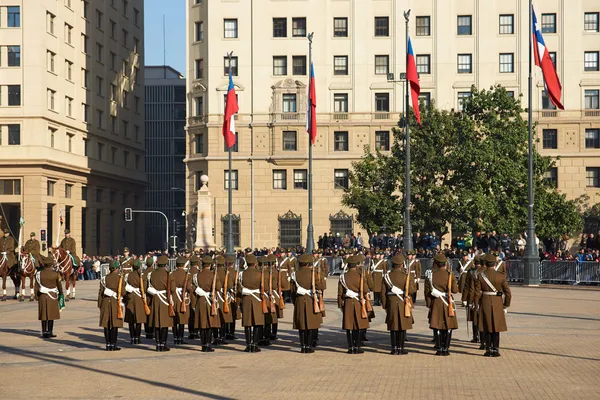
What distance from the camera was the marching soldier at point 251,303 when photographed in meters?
18.2

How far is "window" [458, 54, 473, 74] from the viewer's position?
6738 centimetres

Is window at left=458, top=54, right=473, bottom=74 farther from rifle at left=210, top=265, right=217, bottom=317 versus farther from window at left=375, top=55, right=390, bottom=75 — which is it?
rifle at left=210, top=265, right=217, bottom=317

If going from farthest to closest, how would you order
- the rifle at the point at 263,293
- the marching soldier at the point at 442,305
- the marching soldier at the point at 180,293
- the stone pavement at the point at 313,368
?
1. the marching soldier at the point at 180,293
2. the rifle at the point at 263,293
3. the marching soldier at the point at 442,305
4. the stone pavement at the point at 313,368

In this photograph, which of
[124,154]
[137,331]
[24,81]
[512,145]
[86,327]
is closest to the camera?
[137,331]

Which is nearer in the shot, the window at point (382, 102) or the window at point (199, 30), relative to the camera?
the window at point (382, 102)

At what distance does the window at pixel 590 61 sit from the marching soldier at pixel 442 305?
52.5 metres

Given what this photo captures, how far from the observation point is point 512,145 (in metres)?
51.4

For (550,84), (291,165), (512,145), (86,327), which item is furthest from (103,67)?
(86,327)

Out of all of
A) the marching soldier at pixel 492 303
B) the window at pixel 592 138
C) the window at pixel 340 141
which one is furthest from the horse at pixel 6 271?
the window at pixel 592 138

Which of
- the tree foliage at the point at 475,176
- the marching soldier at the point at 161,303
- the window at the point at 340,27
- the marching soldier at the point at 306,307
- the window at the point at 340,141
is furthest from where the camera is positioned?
the window at the point at 340,27

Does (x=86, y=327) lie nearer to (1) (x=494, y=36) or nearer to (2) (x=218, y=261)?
(2) (x=218, y=261)

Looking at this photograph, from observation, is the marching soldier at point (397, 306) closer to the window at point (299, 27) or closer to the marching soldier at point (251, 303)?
the marching soldier at point (251, 303)

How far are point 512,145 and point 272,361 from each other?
36752 millimetres

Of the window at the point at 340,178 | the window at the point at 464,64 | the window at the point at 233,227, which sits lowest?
the window at the point at 233,227
